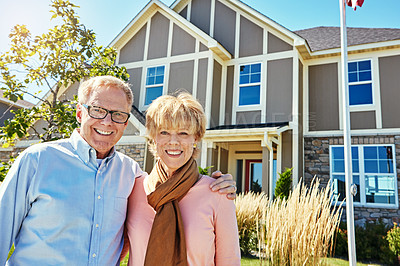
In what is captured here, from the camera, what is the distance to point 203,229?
1720 mm

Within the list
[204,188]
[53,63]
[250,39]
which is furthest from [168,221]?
[250,39]

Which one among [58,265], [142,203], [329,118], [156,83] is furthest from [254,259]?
[156,83]

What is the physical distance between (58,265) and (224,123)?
920 centimetres

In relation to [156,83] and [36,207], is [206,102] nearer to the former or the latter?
[156,83]

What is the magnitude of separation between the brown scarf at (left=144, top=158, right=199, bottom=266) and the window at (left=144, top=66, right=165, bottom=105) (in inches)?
374

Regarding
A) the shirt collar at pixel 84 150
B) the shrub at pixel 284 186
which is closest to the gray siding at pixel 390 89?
the shrub at pixel 284 186

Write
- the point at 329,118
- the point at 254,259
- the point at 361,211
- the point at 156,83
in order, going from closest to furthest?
the point at 254,259 < the point at 361,211 < the point at 329,118 < the point at 156,83

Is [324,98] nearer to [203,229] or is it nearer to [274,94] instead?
[274,94]

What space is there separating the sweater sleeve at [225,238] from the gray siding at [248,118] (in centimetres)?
852

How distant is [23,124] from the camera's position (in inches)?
124

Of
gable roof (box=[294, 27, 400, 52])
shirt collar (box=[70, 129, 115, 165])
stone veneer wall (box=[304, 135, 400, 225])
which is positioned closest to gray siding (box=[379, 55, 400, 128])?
stone veneer wall (box=[304, 135, 400, 225])

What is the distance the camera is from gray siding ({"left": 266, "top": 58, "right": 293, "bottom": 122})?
9.75m

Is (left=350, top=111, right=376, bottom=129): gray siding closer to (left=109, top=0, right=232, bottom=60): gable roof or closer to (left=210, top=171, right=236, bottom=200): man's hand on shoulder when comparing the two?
(left=109, top=0, right=232, bottom=60): gable roof

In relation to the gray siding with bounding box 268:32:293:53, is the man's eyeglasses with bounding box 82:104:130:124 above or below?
below
